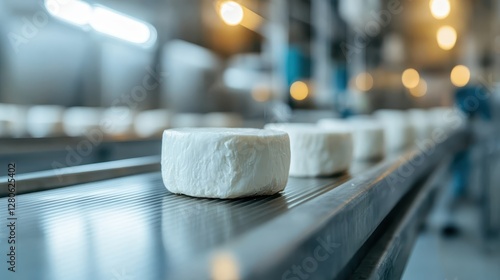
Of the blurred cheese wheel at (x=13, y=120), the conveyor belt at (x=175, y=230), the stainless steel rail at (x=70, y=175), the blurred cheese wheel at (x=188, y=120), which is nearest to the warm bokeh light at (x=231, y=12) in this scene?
the blurred cheese wheel at (x=188, y=120)

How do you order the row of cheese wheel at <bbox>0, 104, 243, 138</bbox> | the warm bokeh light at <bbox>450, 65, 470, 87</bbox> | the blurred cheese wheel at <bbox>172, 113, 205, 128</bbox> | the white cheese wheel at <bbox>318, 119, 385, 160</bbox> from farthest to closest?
1. the warm bokeh light at <bbox>450, 65, 470, 87</bbox>
2. the blurred cheese wheel at <bbox>172, 113, 205, 128</bbox>
3. the row of cheese wheel at <bbox>0, 104, 243, 138</bbox>
4. the white cheese wheel at <bbox>318, 119, 385, 160</bbox>

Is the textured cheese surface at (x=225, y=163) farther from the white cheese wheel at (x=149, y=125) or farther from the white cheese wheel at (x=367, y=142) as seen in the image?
the white cheese wheel at (x=149, y=125)

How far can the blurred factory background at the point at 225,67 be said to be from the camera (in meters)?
2.47

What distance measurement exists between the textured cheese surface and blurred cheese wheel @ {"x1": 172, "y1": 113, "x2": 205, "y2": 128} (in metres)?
2.99

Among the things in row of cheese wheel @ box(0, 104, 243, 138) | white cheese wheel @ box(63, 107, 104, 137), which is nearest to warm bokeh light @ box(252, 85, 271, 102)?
row of cheese wheel @ box(0, 104, 243, 138)

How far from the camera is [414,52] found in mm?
5941

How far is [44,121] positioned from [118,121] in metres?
0.80

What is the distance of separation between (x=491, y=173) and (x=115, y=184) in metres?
2.57

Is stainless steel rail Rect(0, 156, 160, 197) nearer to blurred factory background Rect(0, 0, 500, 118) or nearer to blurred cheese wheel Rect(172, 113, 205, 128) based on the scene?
blurred factory background Rect(0, 0, 500, 118)

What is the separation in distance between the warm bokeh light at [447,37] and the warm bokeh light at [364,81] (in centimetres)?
100

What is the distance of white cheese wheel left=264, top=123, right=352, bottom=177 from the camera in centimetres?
99

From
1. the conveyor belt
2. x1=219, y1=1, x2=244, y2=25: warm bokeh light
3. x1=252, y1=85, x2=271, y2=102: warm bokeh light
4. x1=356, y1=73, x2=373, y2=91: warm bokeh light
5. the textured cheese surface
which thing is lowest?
the conveyor belt

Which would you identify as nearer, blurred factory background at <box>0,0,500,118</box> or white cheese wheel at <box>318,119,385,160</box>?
white cheese wheel at <box>318,119,385,160</box>

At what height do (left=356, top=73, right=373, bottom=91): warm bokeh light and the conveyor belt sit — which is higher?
(left=356, top=73, right=373, bottom=91): warm bokeh light
